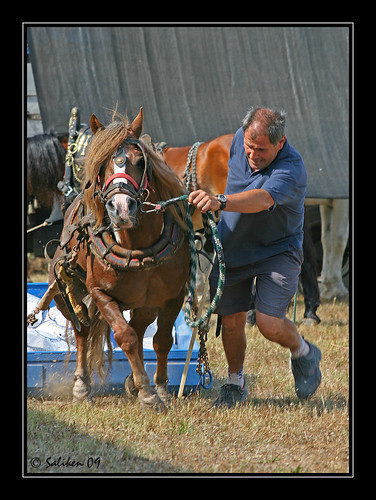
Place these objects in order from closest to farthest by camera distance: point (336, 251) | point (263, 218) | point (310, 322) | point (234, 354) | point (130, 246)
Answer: point (130, 246), point (263, 218), point (234, 354), point (310, 322), point (336, 251)

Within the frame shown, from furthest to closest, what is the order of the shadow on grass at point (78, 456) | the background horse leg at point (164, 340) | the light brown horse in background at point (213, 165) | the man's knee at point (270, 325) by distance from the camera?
the light brown horse in background at point (213, 165) < the background horse leg at point (164, 340) < the man's knee at point (270, 325) < the shadow on grass at point (78, 456)

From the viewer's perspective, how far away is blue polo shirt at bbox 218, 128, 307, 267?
12.4 feet

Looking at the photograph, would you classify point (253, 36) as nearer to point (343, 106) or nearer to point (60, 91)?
point (343, 106)

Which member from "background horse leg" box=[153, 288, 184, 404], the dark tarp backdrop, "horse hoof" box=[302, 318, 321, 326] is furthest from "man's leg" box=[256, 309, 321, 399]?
the dark tarp backdrop

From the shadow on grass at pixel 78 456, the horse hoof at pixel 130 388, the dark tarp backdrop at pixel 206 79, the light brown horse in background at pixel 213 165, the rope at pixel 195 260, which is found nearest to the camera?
the shadow on grass at pixel 78 456

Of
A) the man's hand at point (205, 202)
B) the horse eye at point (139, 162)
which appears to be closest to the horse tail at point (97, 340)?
the horse eye at point (139, 162)

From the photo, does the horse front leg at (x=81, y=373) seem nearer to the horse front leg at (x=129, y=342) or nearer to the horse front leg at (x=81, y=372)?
the horse front leg at (x=81, y=372)

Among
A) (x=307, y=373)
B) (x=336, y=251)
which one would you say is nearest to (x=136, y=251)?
(x=307, y=373)

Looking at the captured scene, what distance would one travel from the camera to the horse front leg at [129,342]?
3.81 m

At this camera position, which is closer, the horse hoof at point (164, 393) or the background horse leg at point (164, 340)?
the background horse leg at point (164, 340)

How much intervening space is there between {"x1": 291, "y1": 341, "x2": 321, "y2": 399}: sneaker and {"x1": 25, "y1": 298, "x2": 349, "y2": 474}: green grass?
0.27ft

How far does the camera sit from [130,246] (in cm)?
379

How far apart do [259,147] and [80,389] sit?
199 cm

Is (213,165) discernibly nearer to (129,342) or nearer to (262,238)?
(262,238)
